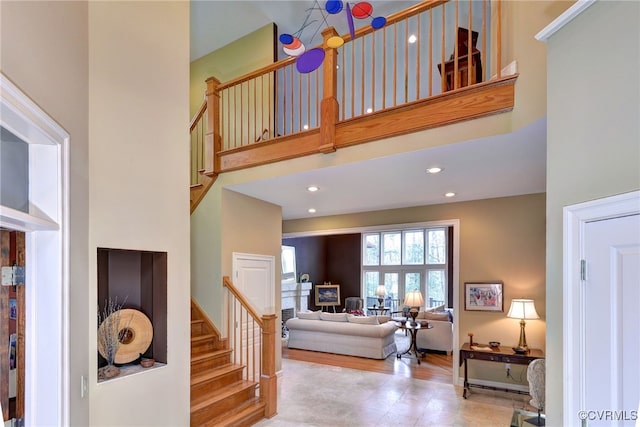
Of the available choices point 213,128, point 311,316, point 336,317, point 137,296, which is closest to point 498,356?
point 336,317

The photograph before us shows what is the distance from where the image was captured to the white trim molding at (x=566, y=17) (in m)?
1.65

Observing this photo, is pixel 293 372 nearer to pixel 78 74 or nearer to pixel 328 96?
Result: pixel 328 96

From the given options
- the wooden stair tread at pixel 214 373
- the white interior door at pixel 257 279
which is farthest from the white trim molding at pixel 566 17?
the wooden stair tread at pixel 214 373

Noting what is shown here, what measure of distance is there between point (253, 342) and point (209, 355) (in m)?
0.54

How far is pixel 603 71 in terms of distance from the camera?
1.58 metres

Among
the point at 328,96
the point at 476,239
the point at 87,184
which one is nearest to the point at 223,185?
the point at 328,96

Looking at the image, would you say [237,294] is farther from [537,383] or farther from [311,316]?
[537,383]

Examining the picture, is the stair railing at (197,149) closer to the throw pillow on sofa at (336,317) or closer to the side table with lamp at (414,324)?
the throw pillow on sofa at (336,317)

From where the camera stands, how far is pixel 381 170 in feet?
12.5

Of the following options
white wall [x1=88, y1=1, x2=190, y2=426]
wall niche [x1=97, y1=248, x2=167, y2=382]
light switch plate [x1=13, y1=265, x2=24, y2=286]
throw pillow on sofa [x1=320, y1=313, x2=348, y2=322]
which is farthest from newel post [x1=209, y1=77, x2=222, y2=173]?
throw pillow on sofa [x1=320, y1=313, x2=348, y2=322]

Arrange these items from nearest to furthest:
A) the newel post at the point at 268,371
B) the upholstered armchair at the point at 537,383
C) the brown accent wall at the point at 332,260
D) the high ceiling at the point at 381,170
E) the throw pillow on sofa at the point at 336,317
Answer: the upholstered armchair at the point at 537,383, the high ceiling at the point at 381,170, the newel post at the point at 268,371, the throw pillow on sofa at the point at 336,317, the brown accent wall at the point at 332,260

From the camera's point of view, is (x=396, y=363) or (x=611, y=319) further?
(x=396, y=363)

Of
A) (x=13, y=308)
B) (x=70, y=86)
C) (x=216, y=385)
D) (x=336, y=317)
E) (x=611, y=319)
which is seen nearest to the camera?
(x=611, y=319)

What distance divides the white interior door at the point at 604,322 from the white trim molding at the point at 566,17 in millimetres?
955
